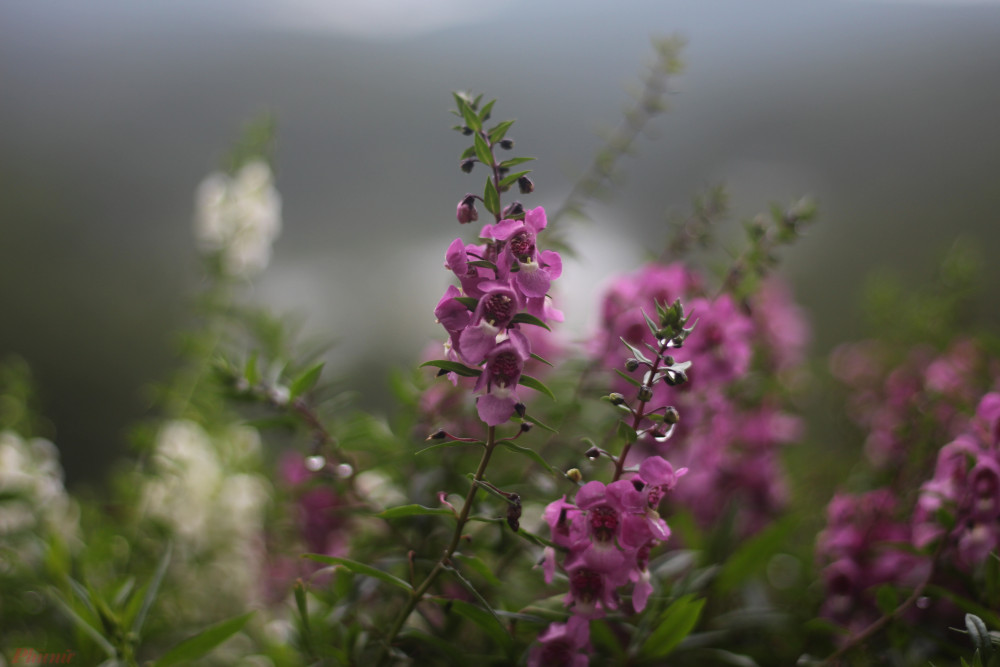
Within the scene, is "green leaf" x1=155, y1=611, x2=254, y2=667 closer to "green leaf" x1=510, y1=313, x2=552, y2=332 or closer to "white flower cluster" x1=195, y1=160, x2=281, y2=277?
"green leaf" x1=510, y1=313, x2=552, y2=332

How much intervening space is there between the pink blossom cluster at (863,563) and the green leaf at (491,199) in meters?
0.39

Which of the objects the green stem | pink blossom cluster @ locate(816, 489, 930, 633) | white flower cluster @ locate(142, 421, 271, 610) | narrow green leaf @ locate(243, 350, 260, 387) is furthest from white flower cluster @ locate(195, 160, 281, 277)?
pink blossom cluster @ locate(816, 489, 930, 633)

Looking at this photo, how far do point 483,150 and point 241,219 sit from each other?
556mm

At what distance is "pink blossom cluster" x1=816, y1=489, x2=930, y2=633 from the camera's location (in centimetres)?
50

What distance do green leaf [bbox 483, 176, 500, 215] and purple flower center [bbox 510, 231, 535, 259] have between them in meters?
0.02

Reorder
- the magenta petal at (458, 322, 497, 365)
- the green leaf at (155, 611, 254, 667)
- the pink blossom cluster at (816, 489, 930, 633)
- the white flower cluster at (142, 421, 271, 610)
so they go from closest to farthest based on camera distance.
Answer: the magenta petal at (458, 322, 497, 365), the green leaf at (155, 611, 254, 667), the pink blossom cluster at (816, 489, 930, 633), the white flower cluster at (142, 421, 271, 610)

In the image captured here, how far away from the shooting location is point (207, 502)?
74 centimetres

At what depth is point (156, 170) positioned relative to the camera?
141cm

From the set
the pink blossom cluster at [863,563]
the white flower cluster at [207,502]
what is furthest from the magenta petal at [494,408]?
the white flower cluster at [207,502]

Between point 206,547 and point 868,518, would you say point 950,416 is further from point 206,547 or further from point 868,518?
point 206,547

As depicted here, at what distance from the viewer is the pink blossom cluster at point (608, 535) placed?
11.8 inches

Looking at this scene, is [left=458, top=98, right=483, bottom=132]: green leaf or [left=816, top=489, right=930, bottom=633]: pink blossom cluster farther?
[left=816, top=489, right=930, bottom=633]: pink blossom cluster

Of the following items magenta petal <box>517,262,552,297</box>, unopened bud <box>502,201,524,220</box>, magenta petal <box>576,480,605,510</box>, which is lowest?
magenta petal <box>576,480,605,510</box>

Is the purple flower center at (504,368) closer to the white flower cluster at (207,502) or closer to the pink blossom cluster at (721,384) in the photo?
the pink blossom cluster at (721,384)
